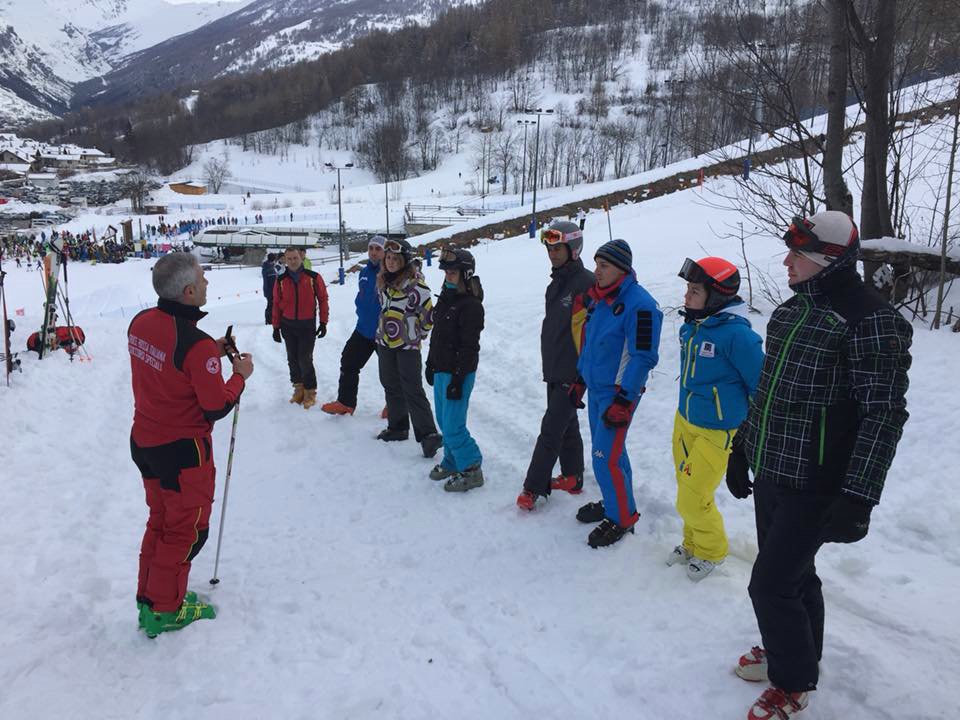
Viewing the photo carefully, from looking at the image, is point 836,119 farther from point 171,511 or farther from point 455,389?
point 171,511

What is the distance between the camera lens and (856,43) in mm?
5871

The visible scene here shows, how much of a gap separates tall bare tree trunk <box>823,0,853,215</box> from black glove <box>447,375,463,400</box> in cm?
469

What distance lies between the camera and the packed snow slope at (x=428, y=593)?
2.67m

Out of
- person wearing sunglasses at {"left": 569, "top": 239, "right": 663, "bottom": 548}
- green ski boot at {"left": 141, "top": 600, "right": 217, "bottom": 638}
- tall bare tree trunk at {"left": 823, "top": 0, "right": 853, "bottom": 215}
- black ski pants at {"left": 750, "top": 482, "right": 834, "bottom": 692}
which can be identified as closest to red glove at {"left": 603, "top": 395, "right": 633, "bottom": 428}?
person wearing sunglasses at {"left": 569, "top": 239, "right": 663, "bottom": 548}

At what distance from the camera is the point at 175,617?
3102 mm

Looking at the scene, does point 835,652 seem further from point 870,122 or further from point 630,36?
point 630,36

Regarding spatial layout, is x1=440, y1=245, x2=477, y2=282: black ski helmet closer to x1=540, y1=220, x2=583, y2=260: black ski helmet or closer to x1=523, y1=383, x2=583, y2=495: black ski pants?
x1=540, y1=220, x2=583, y2=260: black ski helmet

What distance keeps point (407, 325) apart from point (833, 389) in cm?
374

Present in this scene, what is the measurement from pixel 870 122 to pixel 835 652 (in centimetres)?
576

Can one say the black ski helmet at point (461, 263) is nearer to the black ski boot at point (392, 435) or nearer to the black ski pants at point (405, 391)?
the black ski pants at point (405, 391)

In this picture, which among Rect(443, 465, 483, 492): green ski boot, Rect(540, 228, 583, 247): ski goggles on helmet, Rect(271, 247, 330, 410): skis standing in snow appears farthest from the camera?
Rect(271, 247, 330, 410): skis standing in snow

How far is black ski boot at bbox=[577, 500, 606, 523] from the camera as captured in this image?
4105 millimetres

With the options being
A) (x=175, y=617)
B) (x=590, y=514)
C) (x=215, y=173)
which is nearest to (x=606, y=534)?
(x=590, y=514)

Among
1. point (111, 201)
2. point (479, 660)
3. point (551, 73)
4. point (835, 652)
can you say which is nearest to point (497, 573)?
point (479, 660)
